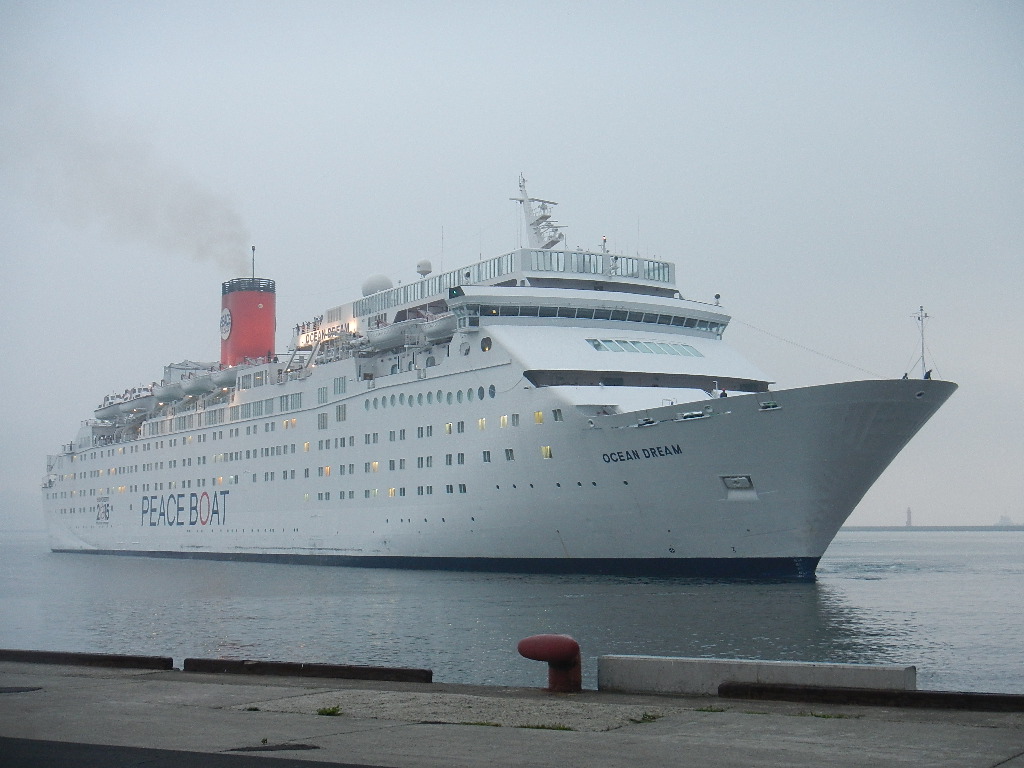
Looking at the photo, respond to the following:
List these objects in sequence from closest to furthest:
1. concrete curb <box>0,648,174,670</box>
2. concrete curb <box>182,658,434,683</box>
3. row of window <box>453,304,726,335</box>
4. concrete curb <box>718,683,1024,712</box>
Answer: concrete curb <box>718,683,1024,712</box> < concrete curb <box>182,658,434,683</box> < concrete curb <box>0,648,174,670</box> < row of window <box>453,304,726,335</box>

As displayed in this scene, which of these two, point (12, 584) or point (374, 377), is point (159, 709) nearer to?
point (374, 377)

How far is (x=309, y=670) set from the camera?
491 inches

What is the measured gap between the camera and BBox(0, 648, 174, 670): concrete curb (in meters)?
13.4

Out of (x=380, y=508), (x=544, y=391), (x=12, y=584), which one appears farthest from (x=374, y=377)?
(x=12, y=584)

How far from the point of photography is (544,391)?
35.4 m

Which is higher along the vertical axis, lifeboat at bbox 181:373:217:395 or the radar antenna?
the radar antenna

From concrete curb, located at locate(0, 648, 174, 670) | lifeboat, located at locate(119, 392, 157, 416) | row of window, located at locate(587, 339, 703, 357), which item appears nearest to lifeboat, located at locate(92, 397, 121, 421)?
lifeboat, located at locate(119, 392, 157, 416)

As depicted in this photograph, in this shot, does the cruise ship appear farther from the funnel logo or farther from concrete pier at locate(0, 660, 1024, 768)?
concrete pier at locate(0, 660, 1024, 768)

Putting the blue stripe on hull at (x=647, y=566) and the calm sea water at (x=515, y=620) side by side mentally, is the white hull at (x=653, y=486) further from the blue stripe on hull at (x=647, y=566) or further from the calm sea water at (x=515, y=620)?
the calm sea water at (x=515, y=620)

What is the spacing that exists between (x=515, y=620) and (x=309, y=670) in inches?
546

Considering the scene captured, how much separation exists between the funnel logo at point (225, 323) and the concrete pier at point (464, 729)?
53420 mm

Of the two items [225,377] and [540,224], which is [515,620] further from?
[225,377]

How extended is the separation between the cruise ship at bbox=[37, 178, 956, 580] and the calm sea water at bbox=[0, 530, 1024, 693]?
157 cm

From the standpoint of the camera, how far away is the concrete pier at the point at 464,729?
295 inches
